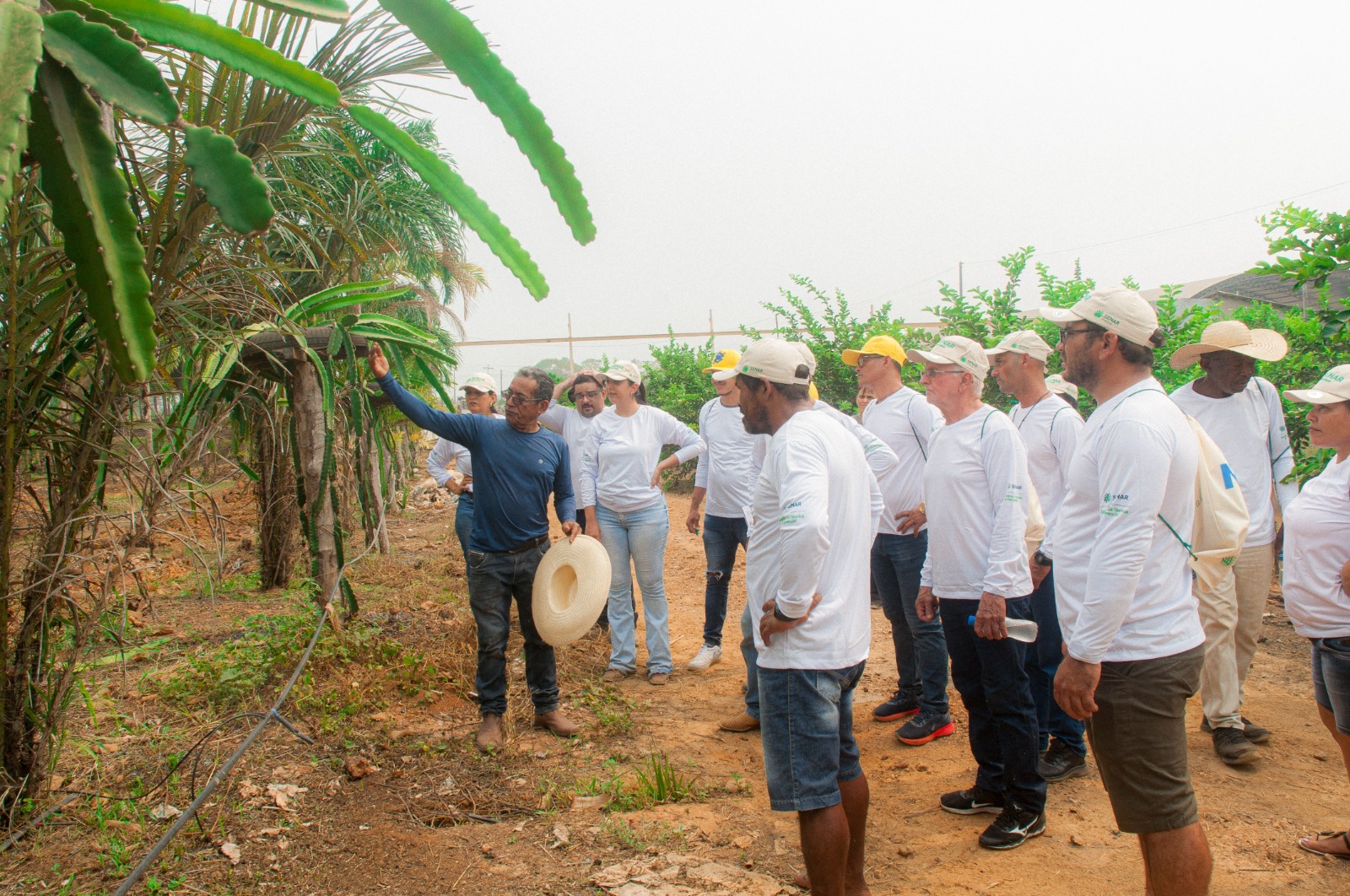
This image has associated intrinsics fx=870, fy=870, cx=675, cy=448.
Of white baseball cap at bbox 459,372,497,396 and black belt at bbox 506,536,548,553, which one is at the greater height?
white baseball cap at bbox 459,372,497,396

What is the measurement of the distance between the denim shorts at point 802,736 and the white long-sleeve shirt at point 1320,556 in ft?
6.10

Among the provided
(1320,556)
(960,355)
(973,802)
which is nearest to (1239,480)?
(1320,556)

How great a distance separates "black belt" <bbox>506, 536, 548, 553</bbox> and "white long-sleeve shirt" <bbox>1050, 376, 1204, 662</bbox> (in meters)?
2.92

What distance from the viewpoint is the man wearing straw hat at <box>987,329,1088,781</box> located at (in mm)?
4250

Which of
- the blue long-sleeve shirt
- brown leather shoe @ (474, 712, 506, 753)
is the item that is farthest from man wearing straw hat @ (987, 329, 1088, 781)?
brown leather shoe @ (474, 712, 506, 753)

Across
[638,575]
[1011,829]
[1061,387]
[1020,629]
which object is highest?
[1061,387]

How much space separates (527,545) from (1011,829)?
8.93 ft

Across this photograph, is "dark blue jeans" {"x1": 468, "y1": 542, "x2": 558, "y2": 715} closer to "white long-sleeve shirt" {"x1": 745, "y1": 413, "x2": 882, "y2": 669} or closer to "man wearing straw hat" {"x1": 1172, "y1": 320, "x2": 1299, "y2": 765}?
"white long-sleeve shirt" {"x1": 745, "y1": 413, "x2": 882, "y2": 669}

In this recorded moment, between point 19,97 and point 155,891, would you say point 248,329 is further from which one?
point 19,97

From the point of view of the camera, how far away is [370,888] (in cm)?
337

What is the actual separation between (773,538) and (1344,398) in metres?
2.43

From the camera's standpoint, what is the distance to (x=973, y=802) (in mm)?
3885

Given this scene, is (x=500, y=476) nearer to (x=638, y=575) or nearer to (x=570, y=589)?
(x=570, y=589)

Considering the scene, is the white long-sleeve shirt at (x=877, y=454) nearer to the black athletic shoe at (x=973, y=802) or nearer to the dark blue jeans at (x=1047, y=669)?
the dark blue jeans at (x=1047, y=669)
